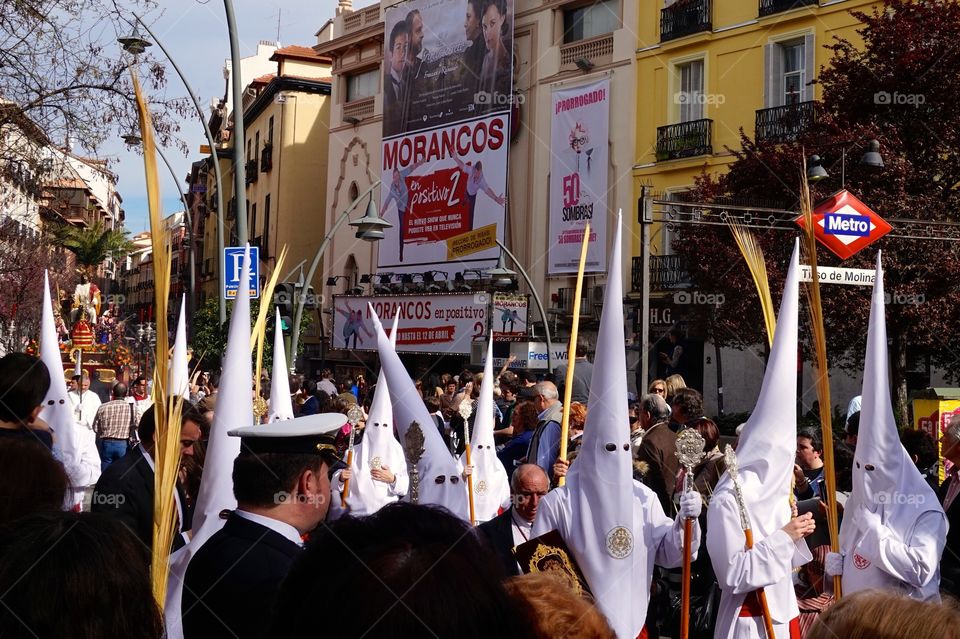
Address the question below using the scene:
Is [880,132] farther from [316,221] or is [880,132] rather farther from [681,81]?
[316,221]

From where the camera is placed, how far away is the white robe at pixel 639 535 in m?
5.05

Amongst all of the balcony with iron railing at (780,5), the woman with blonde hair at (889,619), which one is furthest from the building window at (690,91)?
the woman with blonde hair at (889,619)

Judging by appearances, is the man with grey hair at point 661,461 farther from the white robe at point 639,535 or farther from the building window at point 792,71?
the building window at point 792,71

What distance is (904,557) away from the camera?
5027 mm

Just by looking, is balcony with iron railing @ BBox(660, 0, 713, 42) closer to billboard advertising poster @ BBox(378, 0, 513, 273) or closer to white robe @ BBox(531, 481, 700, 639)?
billboard advertising poster @ BBox(378, 0, 513, 273)

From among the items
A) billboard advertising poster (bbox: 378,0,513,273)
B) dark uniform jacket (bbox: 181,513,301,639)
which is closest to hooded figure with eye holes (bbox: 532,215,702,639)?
dark uniform jacket (bbox: 181,513,301,639)

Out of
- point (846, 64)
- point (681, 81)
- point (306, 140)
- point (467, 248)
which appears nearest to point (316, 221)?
point (306, 140)

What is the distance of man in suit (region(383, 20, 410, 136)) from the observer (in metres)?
34.5

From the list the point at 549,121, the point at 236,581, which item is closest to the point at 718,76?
the point at 549,121

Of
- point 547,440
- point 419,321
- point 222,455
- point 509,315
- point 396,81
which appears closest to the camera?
point 222,455

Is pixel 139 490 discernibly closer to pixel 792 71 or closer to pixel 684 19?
pixel 792 71

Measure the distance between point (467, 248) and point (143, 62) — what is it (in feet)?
73.0

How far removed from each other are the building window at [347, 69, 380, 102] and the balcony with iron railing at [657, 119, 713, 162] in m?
14.2

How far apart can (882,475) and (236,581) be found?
3423mm
